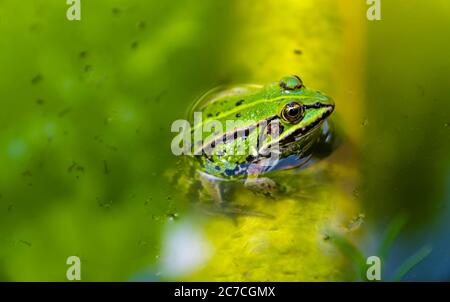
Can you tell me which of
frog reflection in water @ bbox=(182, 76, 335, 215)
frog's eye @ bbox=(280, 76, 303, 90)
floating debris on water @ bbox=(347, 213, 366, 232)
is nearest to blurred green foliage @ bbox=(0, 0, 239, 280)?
frog reflection in water @ bbox=(182, 76, 335, 215)

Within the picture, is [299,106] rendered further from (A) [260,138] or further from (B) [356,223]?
(B) [356,223]

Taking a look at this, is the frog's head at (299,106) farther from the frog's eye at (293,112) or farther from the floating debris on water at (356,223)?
the floating debris on water at (356,223)

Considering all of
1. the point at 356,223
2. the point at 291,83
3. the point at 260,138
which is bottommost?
the point at 356,223

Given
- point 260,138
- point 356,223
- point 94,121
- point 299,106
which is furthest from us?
point 94,121

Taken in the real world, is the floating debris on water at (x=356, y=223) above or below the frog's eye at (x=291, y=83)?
below

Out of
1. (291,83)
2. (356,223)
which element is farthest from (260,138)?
(356,223)

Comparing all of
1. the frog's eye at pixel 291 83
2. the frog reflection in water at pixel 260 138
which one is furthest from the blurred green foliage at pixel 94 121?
the frog's eye at pixel 291 83

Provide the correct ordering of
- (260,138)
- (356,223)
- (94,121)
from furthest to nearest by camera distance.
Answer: (94,121), (260,138), (356,223)

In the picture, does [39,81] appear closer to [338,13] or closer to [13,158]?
[13,158]
